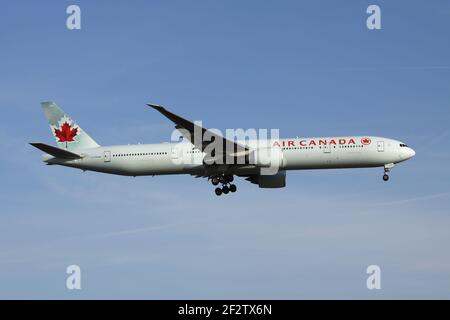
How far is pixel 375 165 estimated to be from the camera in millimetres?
53781

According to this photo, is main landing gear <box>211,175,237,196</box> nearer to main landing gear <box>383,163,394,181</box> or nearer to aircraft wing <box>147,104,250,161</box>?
aircraft wing <box>147,104,250,161</box>

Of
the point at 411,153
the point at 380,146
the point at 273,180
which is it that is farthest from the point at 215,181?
the point at 411,153

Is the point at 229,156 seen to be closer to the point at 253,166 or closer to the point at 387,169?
the point at 253,166

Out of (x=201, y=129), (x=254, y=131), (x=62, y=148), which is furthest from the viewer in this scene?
(x=62, y=148)

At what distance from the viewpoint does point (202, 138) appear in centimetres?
5203

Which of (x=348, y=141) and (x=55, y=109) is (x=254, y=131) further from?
(x=55, y=109)

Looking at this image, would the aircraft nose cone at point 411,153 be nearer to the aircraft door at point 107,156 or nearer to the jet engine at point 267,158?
the jet engine at point 267,158

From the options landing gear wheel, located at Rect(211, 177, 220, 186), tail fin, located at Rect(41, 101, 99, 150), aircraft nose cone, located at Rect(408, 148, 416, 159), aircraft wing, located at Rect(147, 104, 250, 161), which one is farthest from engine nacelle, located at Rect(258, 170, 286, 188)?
tail fin, located at Rect(41, 101, 99, 150)

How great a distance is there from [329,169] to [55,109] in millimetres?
23369

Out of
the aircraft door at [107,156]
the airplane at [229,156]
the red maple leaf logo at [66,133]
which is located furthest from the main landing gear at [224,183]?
the red maple leaf logo at [66,133]

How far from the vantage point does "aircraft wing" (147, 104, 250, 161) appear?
163ft

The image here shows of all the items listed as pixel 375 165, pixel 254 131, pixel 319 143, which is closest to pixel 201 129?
pixel 254 131

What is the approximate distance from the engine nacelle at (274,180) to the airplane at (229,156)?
0.08 m

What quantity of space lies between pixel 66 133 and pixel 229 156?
14.9 meters
